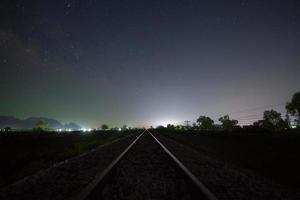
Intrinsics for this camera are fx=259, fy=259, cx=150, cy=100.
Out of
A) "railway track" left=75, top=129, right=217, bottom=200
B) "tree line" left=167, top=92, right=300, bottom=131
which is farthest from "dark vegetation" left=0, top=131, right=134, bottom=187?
"tree line" left=167, top=92, right=300, bottom=131

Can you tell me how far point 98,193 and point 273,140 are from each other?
17.1m

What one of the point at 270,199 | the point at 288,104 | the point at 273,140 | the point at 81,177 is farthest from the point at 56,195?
the point at 288,104

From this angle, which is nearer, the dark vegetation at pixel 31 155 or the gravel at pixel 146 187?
the gravel at pixel 146 187

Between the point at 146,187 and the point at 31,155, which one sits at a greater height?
the point at 31,155

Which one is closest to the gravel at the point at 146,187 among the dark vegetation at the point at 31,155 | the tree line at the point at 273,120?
the dark vegetation at the point at 31,155

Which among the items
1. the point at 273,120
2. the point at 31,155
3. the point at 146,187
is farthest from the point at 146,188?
the point at 273,120

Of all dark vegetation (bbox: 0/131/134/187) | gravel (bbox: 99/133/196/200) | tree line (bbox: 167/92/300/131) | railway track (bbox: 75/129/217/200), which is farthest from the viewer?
tree line (bbox: 167/92/300/131)

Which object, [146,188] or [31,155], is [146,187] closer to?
[146,188]

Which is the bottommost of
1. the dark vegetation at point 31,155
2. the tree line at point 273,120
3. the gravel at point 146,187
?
the gravel at point 146,187

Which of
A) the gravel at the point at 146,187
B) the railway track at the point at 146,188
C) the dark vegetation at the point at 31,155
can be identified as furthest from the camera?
the dark vegetation at the point at 31,155

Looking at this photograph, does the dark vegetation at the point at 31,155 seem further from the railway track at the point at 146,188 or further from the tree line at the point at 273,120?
the tree line at the point at 273,120

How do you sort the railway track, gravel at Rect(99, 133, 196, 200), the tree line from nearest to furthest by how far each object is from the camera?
the railway track < gravel at Rect(99, 133, 196, 200) < the tree line

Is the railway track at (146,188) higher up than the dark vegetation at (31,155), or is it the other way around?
the dark vegetation at (31,155)

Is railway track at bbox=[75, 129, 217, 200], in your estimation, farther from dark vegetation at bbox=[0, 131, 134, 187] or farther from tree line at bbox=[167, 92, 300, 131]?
tree line at bbox=[167, 92, 300, 131]
